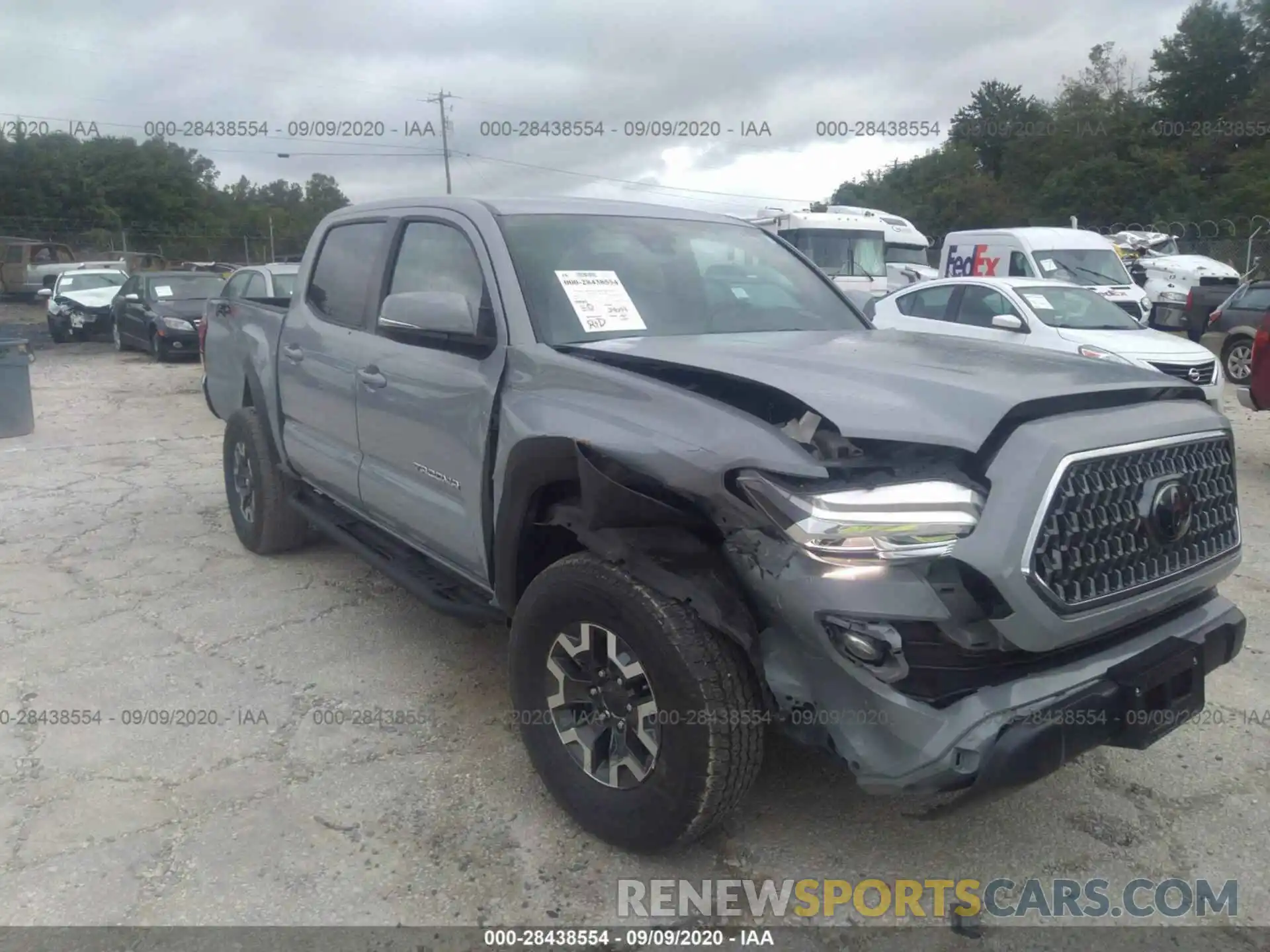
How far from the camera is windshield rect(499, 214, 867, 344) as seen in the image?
3.44 m

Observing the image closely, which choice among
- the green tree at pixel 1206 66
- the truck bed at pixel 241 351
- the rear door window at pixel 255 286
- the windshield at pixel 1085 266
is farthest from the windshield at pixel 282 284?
the green tree at pixel 1206 66

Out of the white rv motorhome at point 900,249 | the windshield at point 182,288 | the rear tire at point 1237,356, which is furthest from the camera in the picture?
the white rv motorhome at point 900,249

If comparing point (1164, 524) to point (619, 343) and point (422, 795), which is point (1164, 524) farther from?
point (422, 795)

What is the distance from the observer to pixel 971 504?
232cm

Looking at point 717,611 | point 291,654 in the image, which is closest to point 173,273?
point 291,654

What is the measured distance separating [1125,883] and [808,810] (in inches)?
35.5

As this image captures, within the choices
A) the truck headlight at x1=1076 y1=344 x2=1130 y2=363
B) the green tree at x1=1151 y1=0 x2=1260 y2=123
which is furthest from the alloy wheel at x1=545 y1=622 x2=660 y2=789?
the green tree at x1=1151 y1=0 x2=1260 y2=123

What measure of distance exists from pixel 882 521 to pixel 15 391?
33.4 ft

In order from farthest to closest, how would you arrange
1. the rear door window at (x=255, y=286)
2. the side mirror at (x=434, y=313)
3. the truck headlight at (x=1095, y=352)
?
the rear door window at (x=255, y=286) → the truck headlight at (x=1095, y=352) → the side mirror at (x=434, y=313)

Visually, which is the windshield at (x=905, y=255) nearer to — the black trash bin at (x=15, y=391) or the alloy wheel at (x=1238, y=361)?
the alloy wheel at (x=1238, y=361)

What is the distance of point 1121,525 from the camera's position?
2473 millimetres

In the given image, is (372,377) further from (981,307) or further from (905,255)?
(905,255)

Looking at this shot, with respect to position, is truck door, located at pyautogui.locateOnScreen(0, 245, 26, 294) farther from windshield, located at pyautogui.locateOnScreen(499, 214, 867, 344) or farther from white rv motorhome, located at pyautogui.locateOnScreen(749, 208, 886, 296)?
windshield, located at pyautogui.locateOnScreen(499, 214, 867, 344)

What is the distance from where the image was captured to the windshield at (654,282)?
11.3 feet
